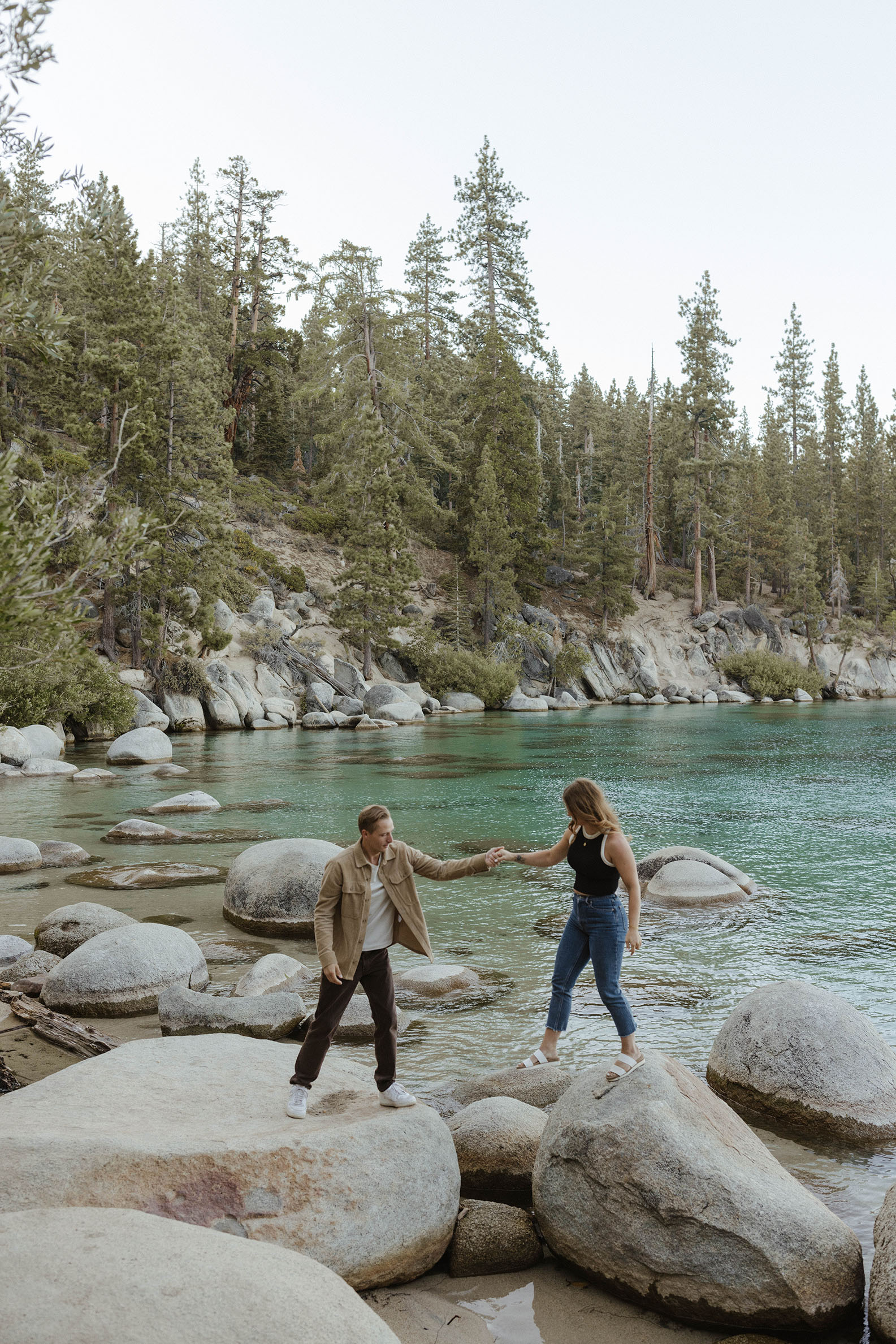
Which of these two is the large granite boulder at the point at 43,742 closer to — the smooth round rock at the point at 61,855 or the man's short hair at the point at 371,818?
the smooth round rock at the point at 61,855

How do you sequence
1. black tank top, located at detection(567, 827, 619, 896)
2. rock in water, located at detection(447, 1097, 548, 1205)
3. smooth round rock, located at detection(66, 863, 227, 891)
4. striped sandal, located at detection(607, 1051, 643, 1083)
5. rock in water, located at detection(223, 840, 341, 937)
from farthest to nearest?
1. smooth round rock, located at detection(66, 863, 227, 891)
2. rock in water, located at detection(223, 840, 341, 937)
3. black tank top, located at detection(567, 827, 619, 896)
4. rock in water, located at detection(447, 1097, 548, 1205)
5. striped sandal, located at detection(607, 1051, 643, 1083)

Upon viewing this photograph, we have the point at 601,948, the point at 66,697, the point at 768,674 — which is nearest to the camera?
the point at 601,948

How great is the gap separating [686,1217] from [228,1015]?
13.9 ft

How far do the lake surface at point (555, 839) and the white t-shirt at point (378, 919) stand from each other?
7.48 ft

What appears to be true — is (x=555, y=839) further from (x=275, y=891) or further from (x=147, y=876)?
(x=147, y=876)

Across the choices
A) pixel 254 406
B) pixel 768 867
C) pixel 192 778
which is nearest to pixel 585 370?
pixel 254 406

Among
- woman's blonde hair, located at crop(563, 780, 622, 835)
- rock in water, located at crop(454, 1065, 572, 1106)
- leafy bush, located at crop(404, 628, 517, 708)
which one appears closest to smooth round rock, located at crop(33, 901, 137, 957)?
rock in water, located at crop(454, 1065, 572, 1106)

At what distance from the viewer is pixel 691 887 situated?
12047 millimetres

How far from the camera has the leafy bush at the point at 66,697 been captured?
26375 mm

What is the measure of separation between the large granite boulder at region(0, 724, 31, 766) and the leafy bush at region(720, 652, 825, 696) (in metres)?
47.9

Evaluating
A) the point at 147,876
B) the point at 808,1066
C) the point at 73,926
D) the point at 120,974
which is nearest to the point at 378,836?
the point at 808,1066

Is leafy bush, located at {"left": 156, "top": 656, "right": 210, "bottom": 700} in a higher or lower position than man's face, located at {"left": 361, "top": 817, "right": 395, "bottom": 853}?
higher

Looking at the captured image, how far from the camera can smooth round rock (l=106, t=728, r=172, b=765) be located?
A: 25906 mm

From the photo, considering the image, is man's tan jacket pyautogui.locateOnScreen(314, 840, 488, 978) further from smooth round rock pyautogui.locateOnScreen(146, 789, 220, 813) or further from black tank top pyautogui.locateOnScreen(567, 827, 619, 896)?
smooth round rock pyautogui.locateOnScreen(146, 789, 220, 813)
